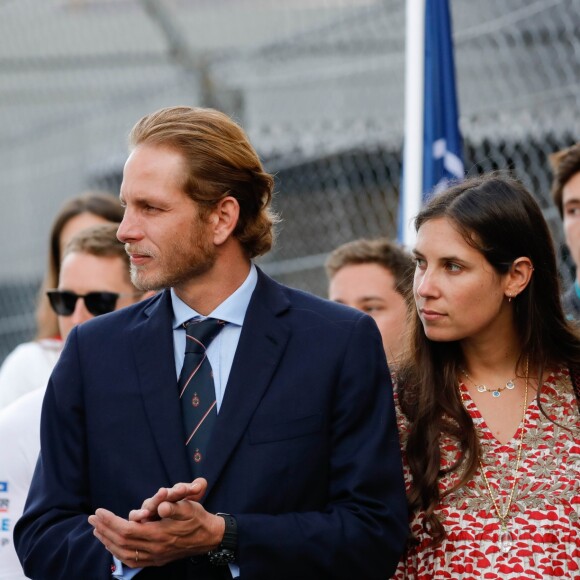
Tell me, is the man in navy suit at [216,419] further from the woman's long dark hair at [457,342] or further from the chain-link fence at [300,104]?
the chain-link fence at [300,104]

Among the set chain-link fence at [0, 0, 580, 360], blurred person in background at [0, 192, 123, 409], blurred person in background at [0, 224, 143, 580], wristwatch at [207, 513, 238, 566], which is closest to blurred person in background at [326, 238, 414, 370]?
blurred person in background at [0, 224, 143, 580]

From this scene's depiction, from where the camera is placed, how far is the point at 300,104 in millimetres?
8352

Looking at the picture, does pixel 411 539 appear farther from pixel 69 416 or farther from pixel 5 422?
pixel 5 422

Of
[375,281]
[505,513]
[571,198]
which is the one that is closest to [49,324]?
[375,281]

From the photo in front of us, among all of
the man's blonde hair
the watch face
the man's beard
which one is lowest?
the watch face

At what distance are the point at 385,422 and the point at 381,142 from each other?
11.5 ft

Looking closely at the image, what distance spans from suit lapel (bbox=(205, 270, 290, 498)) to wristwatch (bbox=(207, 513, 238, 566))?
10 centimetres

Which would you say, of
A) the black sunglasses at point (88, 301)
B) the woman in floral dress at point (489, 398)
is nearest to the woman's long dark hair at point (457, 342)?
the woman in floral dress at point (489, 398)

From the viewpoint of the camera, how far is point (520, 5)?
265 inches

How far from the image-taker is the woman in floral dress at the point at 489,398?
3.10 meters

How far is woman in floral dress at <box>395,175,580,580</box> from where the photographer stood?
3.10 m

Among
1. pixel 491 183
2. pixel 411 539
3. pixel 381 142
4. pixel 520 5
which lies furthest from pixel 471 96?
pixel 411 539

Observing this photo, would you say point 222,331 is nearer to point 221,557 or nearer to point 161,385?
point 161,385

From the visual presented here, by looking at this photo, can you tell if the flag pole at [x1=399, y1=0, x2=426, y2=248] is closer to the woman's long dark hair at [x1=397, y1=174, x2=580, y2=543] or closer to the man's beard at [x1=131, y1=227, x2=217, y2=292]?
the woman's long dark hair at [x1=397, y1=174, x2=580, y2=543]
